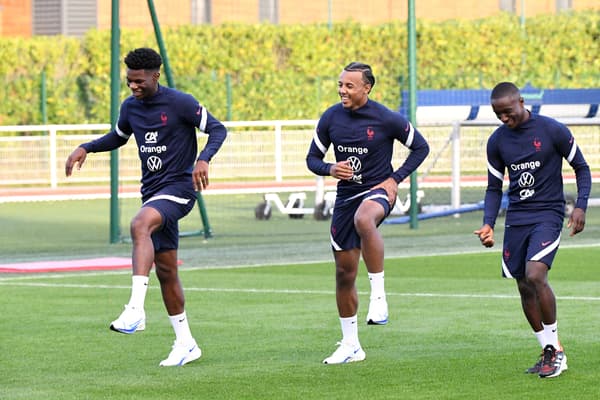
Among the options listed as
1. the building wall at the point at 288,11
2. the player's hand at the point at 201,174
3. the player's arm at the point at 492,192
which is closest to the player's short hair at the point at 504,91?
the player's arm at the point at 492,192

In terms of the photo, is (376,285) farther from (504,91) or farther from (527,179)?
(504,91)

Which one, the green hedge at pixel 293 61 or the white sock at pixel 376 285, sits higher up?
the green hedge at pixel 293 61

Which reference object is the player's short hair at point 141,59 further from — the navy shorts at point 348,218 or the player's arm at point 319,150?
the navy shorts at point 348,218

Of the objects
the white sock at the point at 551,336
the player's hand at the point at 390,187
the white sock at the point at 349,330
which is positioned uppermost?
the player's hand at the point at 390,187

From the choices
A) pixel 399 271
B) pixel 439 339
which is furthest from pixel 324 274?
pixel 439 339

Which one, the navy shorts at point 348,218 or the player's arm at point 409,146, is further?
the player's arm at point 409,146

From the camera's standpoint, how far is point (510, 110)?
33.1 ft

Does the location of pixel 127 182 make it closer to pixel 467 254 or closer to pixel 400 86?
pixel 400 86

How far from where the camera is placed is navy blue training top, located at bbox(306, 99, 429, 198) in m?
11.2

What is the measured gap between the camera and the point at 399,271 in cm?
1809

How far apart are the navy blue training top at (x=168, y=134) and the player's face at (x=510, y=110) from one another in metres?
1.94

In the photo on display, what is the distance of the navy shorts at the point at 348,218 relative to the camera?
11.1 meters

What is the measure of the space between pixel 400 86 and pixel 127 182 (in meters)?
9.34

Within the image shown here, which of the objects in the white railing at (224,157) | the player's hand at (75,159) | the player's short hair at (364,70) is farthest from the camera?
the white railing at (224,157)
